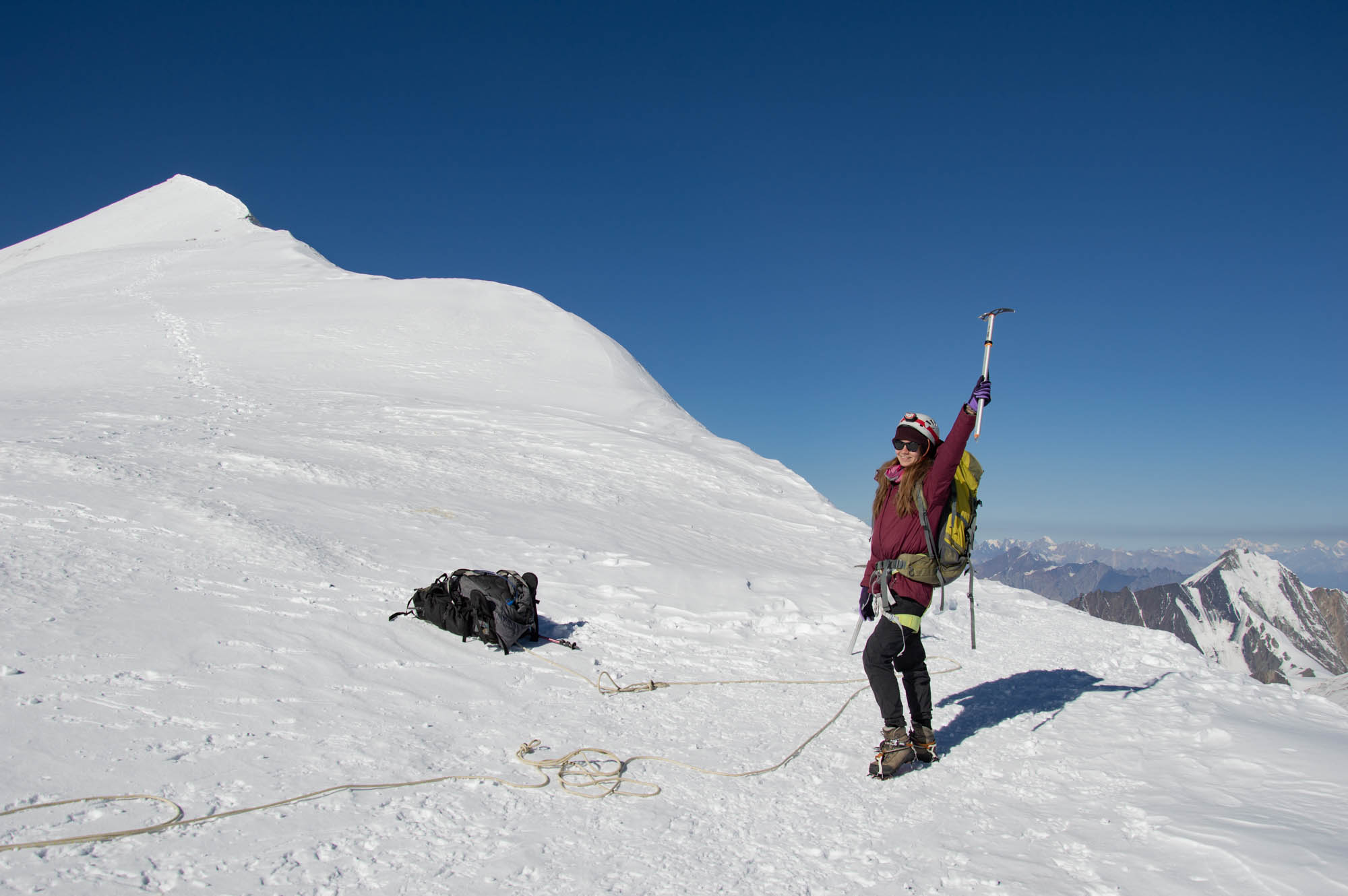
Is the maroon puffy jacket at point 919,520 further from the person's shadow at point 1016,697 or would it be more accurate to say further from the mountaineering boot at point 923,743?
the person's shadow at point 1016,697

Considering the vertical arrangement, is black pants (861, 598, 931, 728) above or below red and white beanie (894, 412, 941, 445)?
below

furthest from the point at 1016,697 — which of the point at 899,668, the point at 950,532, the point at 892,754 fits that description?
the point at 950,532

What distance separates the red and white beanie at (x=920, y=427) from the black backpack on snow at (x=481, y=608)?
4.04 metres

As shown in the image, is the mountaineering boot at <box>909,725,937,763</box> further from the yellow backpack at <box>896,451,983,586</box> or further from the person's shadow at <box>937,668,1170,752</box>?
the yellow backpack at <box>896,451,983,586</box>

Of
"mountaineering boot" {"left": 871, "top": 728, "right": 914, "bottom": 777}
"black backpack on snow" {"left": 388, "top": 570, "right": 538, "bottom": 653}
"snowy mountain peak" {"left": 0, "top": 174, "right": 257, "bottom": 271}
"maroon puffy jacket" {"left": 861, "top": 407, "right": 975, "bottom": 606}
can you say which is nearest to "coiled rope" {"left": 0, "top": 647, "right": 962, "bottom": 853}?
"mountaineering boot" {"left": 871, "top": 728, "right": 914, "bottom": 777}

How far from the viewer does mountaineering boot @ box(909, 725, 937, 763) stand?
512 centimetres

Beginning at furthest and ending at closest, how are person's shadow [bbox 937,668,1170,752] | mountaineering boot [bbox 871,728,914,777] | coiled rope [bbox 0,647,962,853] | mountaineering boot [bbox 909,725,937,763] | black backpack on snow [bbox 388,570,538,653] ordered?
black backpack on snow [bbox 388,570,538,653] < person's shadow [bbox 937,668,1170,752] < mountaineering boot [bbox 909,725,937,763] < mountaineering boot [bbox 871,728,914,777] < coiled rope [bbox 0,647,962,853]

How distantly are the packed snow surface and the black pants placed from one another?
430 millimetres

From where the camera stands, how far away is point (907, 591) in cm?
509

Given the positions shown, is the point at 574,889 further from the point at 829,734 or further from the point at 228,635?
the point at 228,635

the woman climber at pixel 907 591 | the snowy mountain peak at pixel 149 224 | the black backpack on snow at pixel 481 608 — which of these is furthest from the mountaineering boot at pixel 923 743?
the snowy mountain peak at pixel 149 224

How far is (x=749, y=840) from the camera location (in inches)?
157

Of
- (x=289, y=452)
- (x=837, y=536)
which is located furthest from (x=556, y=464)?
(x=837, y=536)

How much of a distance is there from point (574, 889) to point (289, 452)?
11.5m
